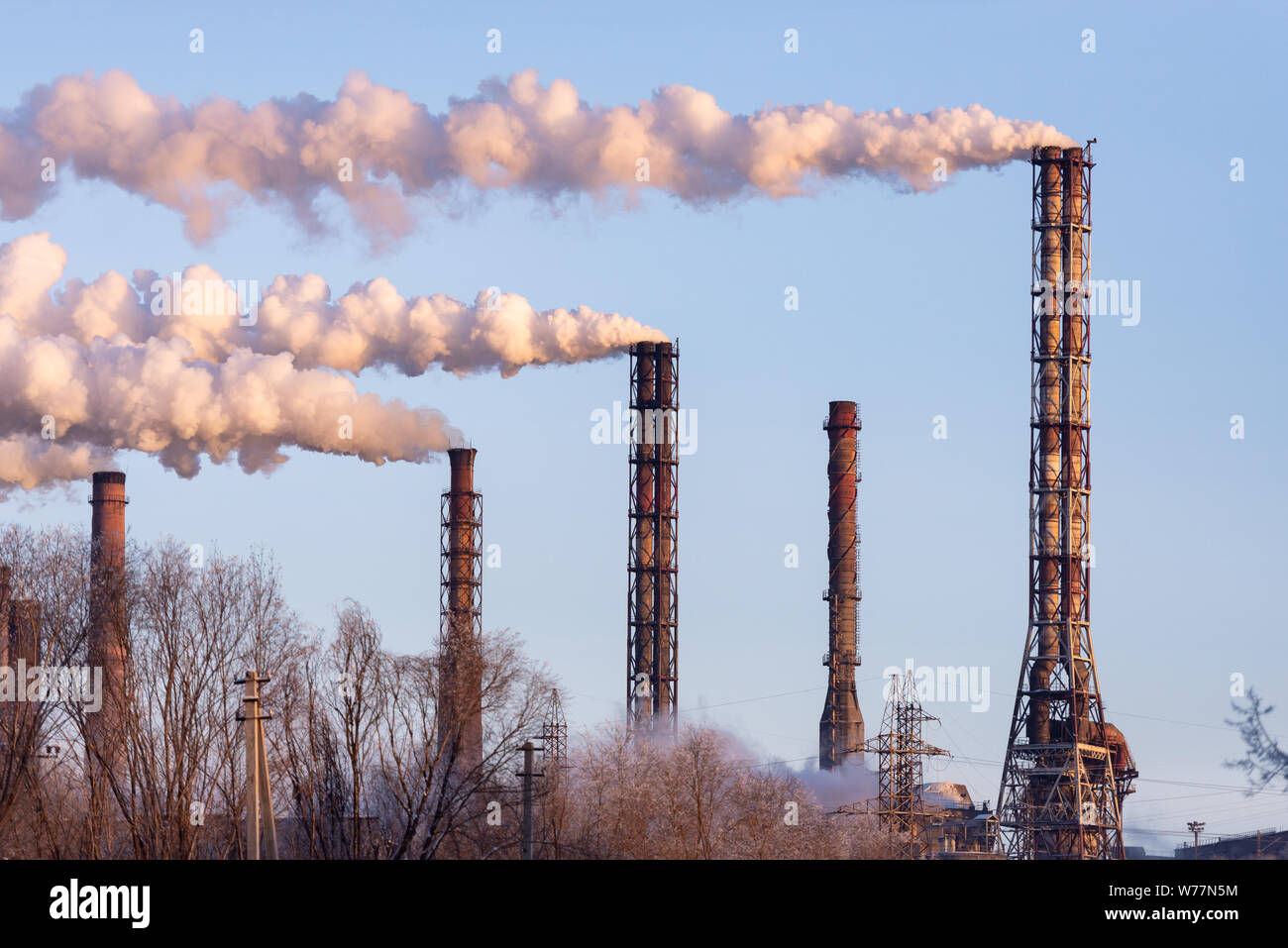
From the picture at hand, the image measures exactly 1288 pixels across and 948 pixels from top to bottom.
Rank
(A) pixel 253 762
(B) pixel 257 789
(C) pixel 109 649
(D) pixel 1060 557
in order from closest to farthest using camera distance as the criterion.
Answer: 1. (B) pixel 257 789
2. (A) pixel 253 762
3. (C) pixel 109 649
4. (D) pixel 1060 557

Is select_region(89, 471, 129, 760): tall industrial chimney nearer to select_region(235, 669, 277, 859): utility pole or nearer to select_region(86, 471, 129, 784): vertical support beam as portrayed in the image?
select_region(86, 471, 129, 784): vertical support beam

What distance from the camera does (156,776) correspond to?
3325 cm

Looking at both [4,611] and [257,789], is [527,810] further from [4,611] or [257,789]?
[4,611]

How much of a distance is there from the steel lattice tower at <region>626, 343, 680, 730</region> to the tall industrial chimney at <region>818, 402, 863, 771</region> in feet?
18.0

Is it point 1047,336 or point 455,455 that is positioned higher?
point 1047,336

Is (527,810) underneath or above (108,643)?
underneath

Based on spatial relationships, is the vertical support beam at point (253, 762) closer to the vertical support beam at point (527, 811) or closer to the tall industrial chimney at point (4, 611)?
the vertical support beam at point (527, 811)

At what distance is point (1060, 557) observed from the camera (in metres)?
55.9

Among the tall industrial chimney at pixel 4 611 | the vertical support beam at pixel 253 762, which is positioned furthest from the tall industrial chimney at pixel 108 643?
the vertical support beam at pixel 253 762

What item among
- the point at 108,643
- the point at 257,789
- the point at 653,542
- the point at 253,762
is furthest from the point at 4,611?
the point at 653,542

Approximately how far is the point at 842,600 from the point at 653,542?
6.88m

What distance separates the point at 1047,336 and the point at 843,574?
1152cm
